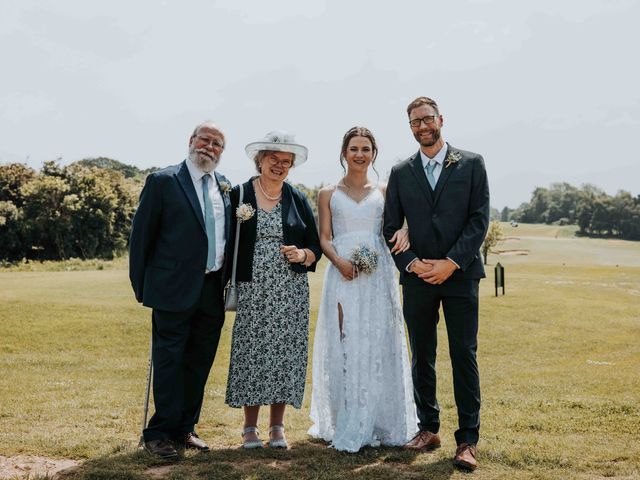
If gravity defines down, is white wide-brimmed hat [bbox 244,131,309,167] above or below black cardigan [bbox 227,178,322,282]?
above

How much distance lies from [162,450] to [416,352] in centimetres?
246

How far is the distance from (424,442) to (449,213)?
2153mm

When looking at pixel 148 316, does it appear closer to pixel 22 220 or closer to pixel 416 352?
pixel 416 352

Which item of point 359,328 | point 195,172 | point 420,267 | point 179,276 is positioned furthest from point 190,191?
point 420,267

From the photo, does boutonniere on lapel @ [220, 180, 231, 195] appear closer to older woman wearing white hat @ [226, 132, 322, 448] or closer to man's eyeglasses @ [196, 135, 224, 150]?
older woman wearing white hat @ [226, 132, 322, 448]

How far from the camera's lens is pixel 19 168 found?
4969 cm

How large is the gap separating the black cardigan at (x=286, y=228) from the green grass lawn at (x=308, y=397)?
5.64ft

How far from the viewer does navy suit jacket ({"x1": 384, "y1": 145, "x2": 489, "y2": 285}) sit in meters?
5.39

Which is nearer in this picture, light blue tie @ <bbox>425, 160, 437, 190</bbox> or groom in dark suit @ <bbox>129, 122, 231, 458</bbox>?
groom in dark suit @ <bbox>129, 122, 231, 458</bbox>

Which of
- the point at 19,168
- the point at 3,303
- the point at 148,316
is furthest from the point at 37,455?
the point at 19,168

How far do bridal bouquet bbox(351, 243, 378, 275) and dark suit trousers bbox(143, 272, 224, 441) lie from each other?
132cm

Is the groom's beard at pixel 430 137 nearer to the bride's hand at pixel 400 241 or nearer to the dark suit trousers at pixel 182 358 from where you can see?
the bride's hand at pixel 400 241

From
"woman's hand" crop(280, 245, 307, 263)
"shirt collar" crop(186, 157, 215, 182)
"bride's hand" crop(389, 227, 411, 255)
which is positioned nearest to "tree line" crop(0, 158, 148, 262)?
"shirt collar" crop(186, 157, 215, 182)

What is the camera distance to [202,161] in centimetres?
553
